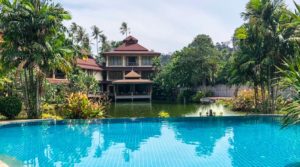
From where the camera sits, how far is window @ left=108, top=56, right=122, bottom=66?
163 ft

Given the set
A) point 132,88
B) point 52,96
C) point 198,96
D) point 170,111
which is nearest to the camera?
point 52,96

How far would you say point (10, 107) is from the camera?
54.0 ft

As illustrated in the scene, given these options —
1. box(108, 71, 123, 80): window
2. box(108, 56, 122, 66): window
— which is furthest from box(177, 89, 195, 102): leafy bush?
box(108, 56, 122, 66): window

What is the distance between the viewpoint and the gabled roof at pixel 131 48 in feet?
162

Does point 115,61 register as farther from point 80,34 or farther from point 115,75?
point 80,34

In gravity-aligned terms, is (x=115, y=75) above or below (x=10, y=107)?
above

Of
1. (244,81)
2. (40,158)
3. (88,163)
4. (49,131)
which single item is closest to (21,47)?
(49,131)

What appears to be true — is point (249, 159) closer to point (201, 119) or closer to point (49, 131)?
point (201, 119)

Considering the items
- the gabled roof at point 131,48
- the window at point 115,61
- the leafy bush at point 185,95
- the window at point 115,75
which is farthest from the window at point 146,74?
the leafy bush at point 185,95

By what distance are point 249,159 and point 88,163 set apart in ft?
14.8

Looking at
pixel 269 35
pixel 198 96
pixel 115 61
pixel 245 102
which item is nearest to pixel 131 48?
pixel 115 61

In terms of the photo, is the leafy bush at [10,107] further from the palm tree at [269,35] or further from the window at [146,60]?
the window at [146,60]

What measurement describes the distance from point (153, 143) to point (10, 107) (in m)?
8.73

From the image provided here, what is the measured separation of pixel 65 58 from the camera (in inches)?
697
